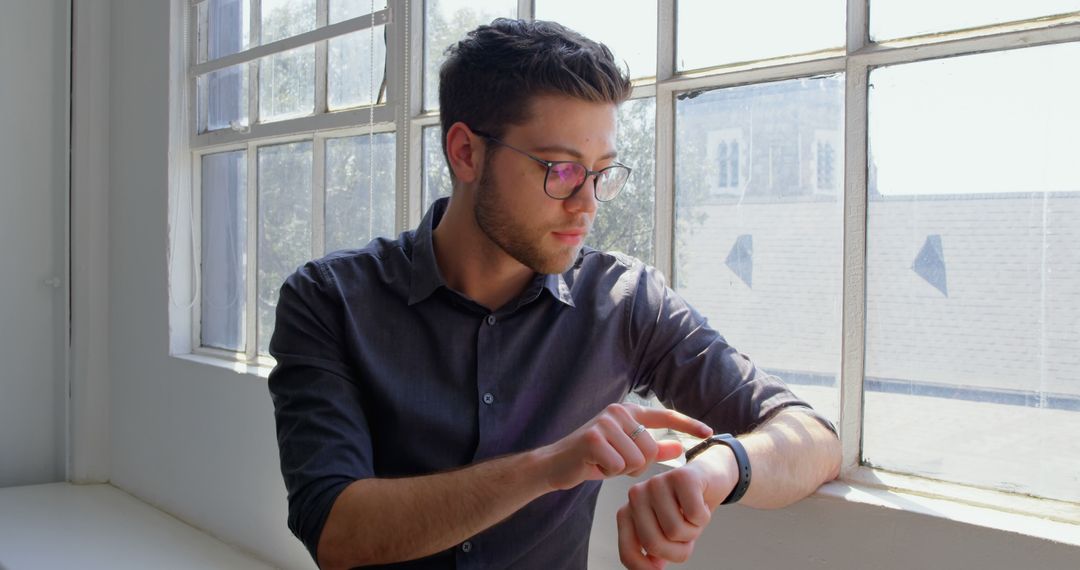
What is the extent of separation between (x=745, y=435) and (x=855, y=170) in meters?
0.62

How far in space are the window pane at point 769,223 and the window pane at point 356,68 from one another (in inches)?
50.2

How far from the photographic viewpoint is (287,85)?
344 centimetres

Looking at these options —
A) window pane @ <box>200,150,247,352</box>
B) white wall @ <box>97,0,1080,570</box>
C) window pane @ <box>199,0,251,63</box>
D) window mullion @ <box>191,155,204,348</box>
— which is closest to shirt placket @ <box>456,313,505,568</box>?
white wall @ <box>97,0,1080,570</box>

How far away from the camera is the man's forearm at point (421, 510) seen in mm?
1299

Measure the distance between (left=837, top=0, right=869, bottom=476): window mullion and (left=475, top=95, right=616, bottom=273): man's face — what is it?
1.63ft

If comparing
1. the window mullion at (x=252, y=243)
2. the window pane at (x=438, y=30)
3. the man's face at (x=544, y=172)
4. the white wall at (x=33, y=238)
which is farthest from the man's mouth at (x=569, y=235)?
the white wall at (x=33, y=238)

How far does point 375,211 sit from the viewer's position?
304 centimetres

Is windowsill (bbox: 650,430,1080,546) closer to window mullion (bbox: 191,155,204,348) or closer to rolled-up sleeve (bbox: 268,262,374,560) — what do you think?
rolled-up sleeve (bbox: 268,262,374,560)

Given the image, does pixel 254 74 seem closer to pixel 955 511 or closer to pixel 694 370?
pixel 694 370

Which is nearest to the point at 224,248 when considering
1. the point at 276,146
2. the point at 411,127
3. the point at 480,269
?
the point at 276,146

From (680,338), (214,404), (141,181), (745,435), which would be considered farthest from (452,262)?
(141,181)

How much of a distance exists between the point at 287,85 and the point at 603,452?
2.70 metres

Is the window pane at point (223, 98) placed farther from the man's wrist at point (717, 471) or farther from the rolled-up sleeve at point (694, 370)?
the man's wrist at point (717, 471)

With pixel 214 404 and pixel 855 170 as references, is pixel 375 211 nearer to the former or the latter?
pixel 214 404
